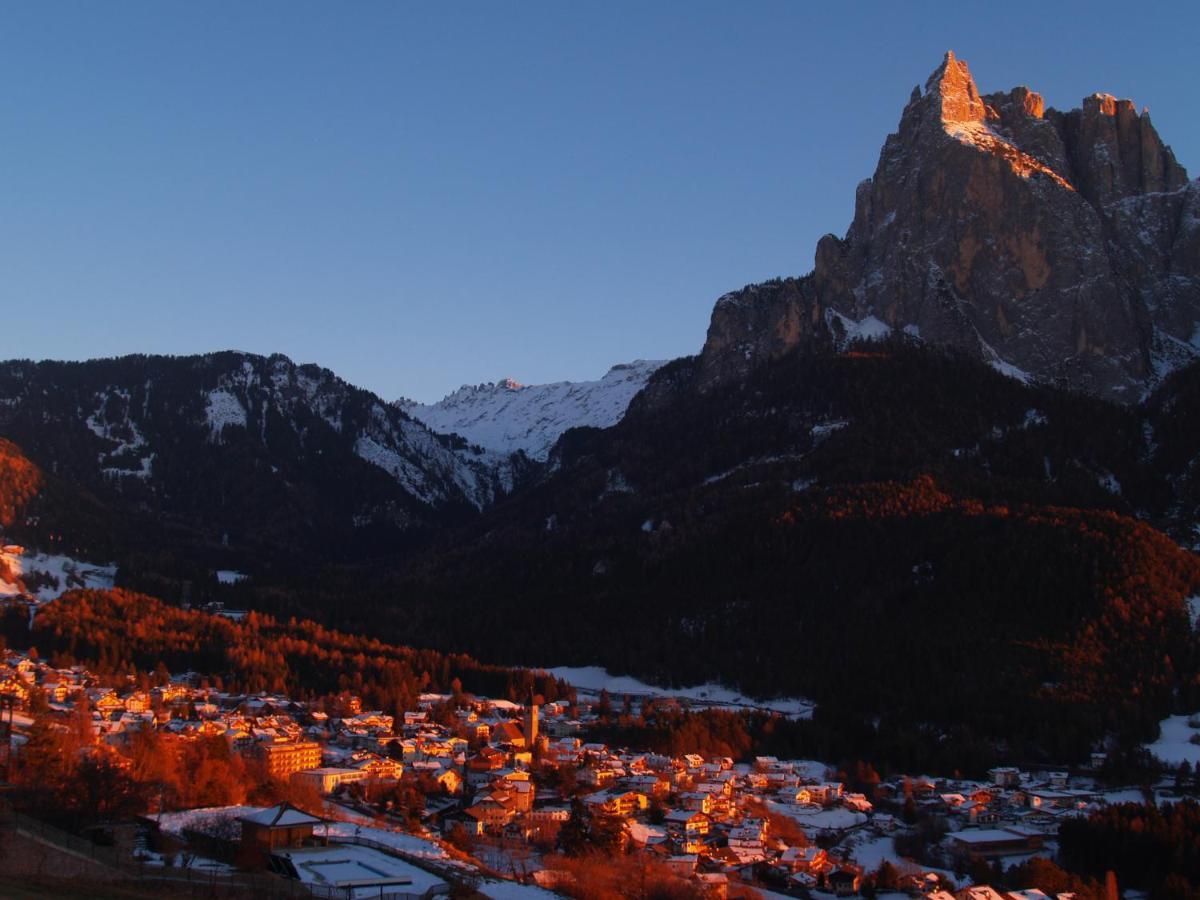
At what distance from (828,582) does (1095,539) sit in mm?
25646

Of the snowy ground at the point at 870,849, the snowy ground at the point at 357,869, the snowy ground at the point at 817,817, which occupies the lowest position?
the snowy ground at the point at 870,849

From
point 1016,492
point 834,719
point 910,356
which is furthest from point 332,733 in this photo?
point 910,356

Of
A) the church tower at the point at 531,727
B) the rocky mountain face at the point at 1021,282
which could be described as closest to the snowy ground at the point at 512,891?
the church tower at the point at 531,727

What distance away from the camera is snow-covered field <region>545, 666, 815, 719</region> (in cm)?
12093

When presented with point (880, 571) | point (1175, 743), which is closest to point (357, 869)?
point (1175, 743)

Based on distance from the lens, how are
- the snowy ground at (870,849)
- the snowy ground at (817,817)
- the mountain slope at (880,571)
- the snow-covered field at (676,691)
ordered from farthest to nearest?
1. the snow-covered field at (676,691)
2. the mountain slope at (880,571)
3. the snowy ground at (817,817)
4. the snowy ground at (870,849)

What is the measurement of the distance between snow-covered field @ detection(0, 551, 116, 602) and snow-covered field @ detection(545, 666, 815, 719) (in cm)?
5274

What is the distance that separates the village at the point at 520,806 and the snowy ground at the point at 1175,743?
624 cm

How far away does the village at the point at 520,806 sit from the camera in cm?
5247

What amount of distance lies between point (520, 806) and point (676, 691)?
58.6 meters

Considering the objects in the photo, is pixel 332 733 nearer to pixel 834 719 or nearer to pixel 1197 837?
pixel 834 719

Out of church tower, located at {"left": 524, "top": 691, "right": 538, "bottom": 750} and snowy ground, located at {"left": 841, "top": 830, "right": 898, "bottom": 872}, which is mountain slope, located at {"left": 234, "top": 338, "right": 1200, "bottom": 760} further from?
snowy ground, located at {"left": 841, "top": 830, "right": 898, "bottom": 872}

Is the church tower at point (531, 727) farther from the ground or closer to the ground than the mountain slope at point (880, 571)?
closer to the ground

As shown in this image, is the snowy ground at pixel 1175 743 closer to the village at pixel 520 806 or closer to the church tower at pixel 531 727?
the village at pixel 520 806
